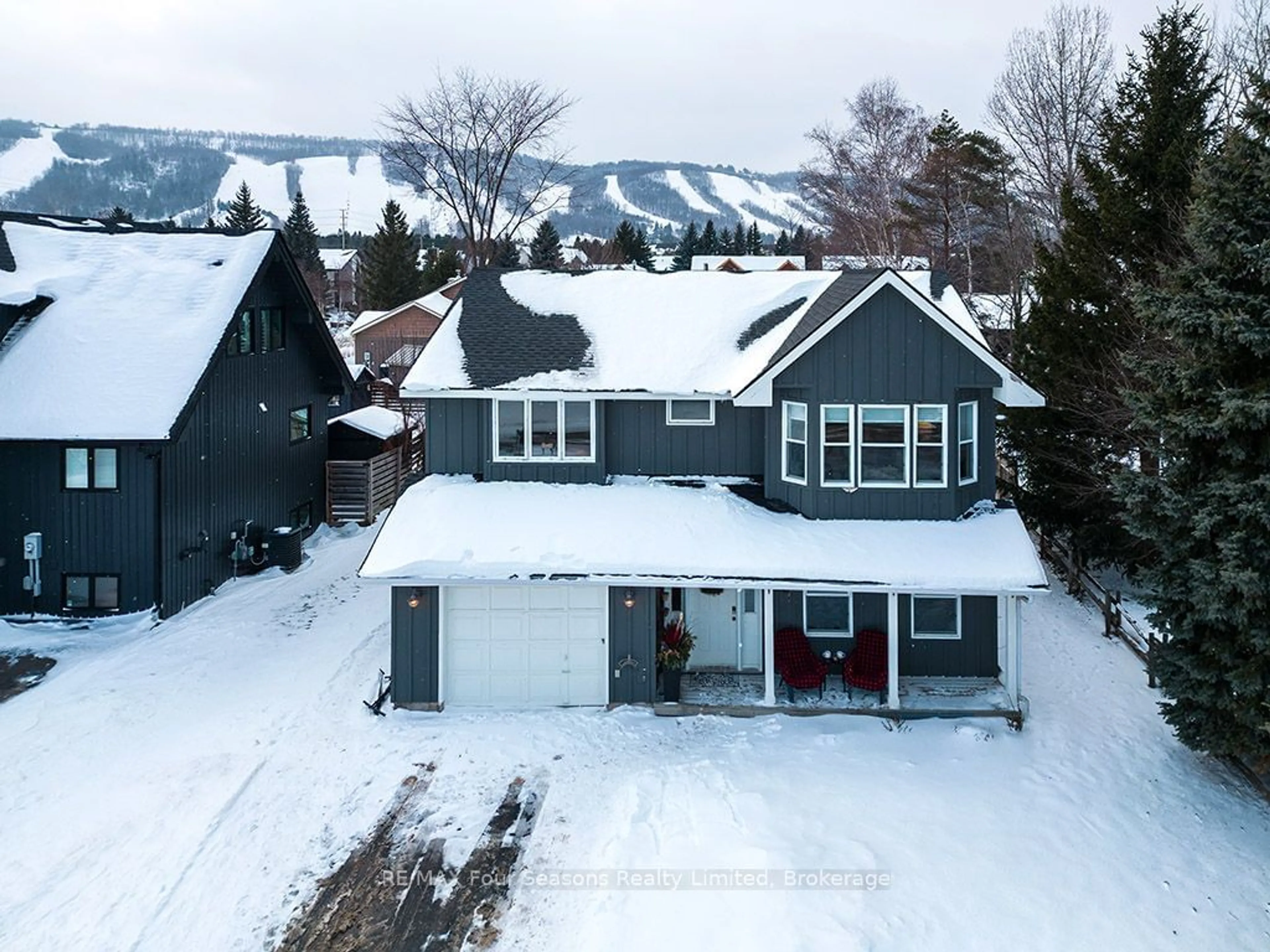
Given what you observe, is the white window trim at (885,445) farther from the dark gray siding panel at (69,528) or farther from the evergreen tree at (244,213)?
the evergreen tree at (244,213)

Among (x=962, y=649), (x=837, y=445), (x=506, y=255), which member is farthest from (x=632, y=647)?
(x=506, y=255)

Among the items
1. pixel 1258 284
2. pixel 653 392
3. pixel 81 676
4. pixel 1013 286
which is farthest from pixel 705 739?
pixel 1013 286

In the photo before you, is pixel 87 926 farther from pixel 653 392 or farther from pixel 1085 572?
pixel 1085 572

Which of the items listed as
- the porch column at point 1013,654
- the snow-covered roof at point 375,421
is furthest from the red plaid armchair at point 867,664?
the snow-covered roof at point 375,421

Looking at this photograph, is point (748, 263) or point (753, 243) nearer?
point (748, 263)

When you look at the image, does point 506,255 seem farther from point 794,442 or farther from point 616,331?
point 794,442

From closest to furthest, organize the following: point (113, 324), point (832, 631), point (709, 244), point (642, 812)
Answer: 1. point (642, 812)
2. point (832, 631)
3. point (113, 324)
4. point (709, 244)

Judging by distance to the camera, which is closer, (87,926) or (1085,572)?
(87,926)
